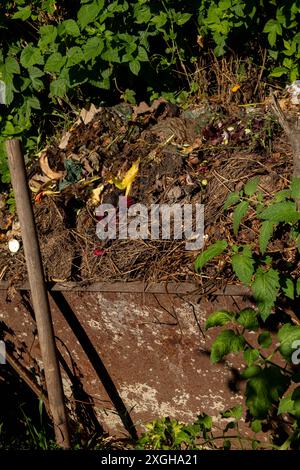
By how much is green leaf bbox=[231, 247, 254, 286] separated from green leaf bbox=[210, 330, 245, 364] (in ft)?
0.68

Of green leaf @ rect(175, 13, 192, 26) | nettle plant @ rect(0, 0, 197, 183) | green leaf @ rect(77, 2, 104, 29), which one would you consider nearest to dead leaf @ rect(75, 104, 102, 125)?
nettle plant @ rect(0, 0, 197, 183)

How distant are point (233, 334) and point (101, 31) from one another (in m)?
1.91

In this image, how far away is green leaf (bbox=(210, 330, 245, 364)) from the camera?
2.43 metres

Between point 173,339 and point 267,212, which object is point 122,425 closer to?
point 173,339

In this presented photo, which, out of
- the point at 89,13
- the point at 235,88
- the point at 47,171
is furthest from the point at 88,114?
the point at 235,88

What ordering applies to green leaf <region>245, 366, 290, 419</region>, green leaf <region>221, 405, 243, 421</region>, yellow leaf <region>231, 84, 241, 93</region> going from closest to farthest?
green leaf <region>245, 366, 290, 419</region> < green leaf <region>221, 405, 243, 421</region> < yellow leaf <region>231, 84, 241, 93</region>

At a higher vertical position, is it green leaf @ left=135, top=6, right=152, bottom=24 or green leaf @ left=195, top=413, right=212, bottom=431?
green leaf @ left=135, top=6, right=152, bottom=24

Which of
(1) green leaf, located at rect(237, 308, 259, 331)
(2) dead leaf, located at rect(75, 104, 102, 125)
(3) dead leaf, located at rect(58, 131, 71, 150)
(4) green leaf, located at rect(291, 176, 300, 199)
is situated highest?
(2) dead leaf, located at rect(75, 104, 102, 125)

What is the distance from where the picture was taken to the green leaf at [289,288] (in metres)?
2.56

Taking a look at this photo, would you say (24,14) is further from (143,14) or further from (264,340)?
(264,340)

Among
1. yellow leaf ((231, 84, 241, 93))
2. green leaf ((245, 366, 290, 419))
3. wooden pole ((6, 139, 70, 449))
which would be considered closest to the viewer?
green leaf ((245, 366, 290, 419))

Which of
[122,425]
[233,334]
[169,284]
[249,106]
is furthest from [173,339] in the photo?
[249,106]

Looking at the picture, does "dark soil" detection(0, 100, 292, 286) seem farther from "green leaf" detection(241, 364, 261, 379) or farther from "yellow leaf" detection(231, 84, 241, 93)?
"green leaf" detection(241, 364, 261, 379)

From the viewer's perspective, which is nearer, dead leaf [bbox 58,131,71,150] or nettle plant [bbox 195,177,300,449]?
nettle plant [bbox 195,177,300,449]
